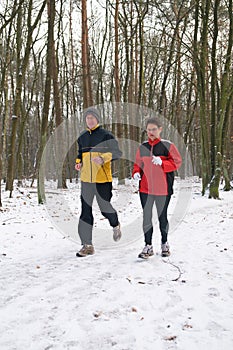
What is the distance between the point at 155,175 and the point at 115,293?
188cm

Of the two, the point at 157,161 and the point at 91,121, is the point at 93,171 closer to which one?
the point at 91,121

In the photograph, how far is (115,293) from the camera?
11.1ft

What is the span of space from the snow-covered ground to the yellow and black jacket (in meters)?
1.13

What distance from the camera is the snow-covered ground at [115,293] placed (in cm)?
253

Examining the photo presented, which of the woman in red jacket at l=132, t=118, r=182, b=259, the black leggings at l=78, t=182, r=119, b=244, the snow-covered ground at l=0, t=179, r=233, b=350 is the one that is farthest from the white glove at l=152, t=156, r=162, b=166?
the snow-covered ground at l=0, t=179, r=233, b=350

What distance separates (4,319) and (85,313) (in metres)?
0.67

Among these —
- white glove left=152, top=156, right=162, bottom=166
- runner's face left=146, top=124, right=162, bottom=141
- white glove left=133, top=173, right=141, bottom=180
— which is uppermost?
runner's face left=146, top=124, right=162, bottom=141

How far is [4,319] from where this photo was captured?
2.80 meters

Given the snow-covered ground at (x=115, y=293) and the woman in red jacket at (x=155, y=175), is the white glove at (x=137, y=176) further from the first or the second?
the snow-covered ground at (x=115, y=293)

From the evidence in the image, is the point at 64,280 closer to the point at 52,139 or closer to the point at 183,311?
the point at 183,311

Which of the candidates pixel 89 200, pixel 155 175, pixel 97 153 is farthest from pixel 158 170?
pixel 89 200

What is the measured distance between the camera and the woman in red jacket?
15.5ft

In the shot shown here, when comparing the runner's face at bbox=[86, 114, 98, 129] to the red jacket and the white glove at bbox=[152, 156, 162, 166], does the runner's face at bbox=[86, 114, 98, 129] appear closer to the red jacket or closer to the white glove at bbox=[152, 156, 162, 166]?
the red jacket

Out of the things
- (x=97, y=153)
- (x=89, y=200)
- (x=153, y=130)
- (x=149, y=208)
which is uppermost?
(x=153, y=130)
